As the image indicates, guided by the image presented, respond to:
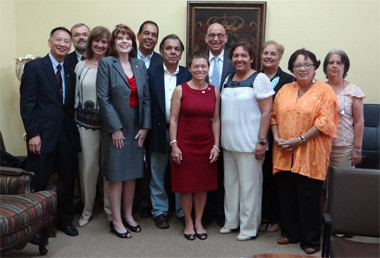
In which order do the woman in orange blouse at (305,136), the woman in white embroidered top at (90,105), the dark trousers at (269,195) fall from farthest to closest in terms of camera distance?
1. the dark trousers at (269,195)
2. the woman in white embroidered top at (90,105)
3. the woman in orange blouse at (305,136)

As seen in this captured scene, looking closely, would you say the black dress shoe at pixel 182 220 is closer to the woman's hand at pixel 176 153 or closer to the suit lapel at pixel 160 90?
the woman's hand at pixel 176 153

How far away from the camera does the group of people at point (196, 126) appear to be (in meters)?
2.71

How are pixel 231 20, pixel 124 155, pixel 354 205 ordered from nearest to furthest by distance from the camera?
pixel 354 205, pixel 124 155, pixel 231 20

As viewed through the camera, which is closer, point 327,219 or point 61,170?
point 327,219

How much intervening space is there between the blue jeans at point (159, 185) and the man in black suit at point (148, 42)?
842mm

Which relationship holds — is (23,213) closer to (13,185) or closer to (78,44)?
(13,185)

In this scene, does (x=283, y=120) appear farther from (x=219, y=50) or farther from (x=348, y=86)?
(x=219, y=50)

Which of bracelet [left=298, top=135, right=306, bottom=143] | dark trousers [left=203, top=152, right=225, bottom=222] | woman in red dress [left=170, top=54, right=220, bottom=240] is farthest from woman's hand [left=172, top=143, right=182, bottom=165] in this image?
bracelet [left=298, top=135, right=306, bottom=143]

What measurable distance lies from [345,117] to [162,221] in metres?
1.70

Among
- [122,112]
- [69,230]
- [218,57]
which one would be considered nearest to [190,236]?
[69,230]

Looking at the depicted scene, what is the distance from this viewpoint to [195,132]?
283cm

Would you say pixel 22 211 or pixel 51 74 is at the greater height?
Result: pixel 51 74

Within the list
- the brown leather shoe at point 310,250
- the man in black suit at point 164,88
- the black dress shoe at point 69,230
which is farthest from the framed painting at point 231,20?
the black dress shoe at point 69,230

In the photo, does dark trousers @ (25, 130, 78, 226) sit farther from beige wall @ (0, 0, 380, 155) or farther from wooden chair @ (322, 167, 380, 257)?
wooden chair @ (322, 167, 380, 257)
